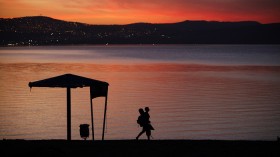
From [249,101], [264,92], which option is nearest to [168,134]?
[249,101]

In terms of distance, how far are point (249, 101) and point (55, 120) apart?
1583cm

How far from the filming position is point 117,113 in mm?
29672
